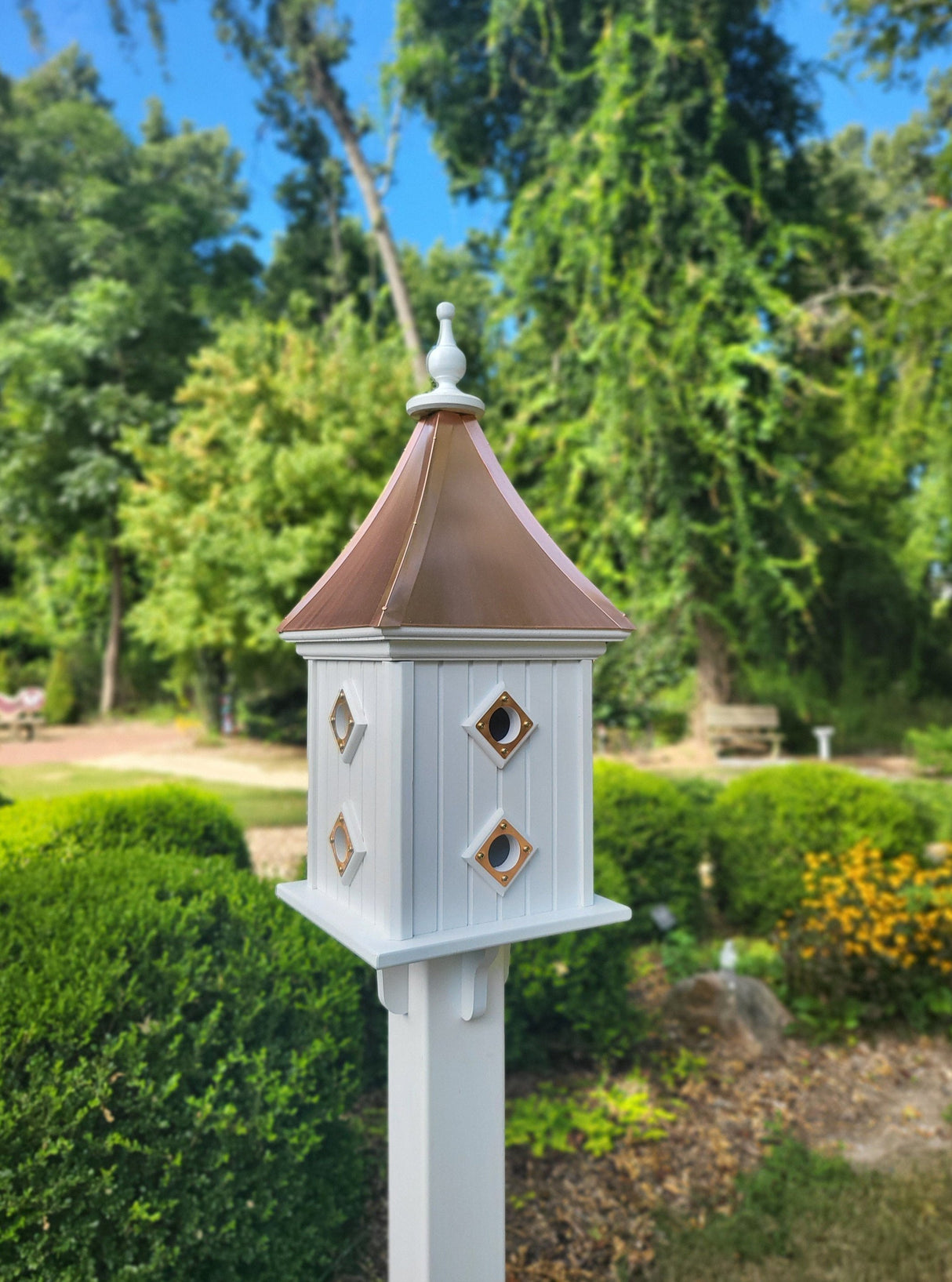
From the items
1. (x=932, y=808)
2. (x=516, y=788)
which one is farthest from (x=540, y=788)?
(x=932, y=808)

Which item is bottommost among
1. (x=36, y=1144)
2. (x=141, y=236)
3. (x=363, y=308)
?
(x=36, y=1144)

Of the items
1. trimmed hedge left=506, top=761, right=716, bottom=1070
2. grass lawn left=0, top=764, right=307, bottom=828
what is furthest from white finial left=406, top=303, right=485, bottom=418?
grass lawn left=0, top=764, right=307, bottom=828

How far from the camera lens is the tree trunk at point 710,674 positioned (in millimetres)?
11914

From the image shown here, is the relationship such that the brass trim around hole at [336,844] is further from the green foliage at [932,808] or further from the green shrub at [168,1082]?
the green foliage at [932,808]

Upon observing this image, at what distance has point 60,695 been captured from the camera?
18.0 metres

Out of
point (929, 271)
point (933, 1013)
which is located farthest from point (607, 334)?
point (933, 1013)

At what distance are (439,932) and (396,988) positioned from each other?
0.80 ft

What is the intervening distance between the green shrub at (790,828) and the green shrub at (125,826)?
130 inches

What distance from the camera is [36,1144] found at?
182cm

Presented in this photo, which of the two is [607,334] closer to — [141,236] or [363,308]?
[363,308]

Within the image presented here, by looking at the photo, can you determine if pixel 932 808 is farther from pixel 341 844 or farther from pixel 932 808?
pixel 341 844

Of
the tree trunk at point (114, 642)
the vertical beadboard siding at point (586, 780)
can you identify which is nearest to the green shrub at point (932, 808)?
the vertical beadboard siding at point (586, 780)

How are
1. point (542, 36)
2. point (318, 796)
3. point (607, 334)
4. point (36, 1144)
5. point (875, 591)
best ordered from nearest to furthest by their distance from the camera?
point (318, 796) < point (36, 1144) < point (607, 334) < point (542, 36) < point (875, 591)

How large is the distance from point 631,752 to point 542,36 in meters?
10.2
